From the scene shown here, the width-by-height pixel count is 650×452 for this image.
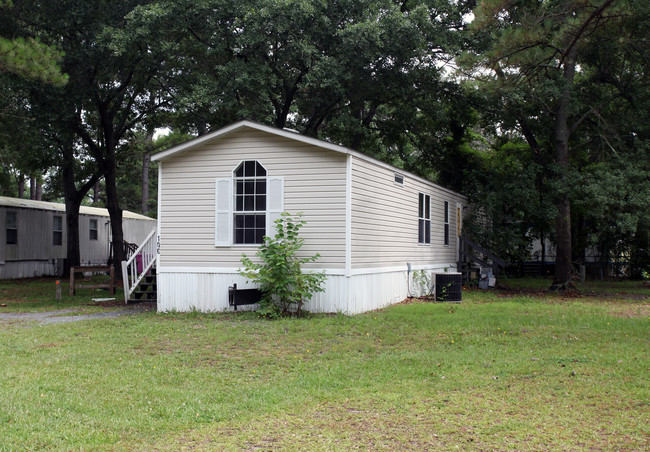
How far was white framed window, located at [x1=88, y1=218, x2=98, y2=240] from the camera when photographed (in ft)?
92.6

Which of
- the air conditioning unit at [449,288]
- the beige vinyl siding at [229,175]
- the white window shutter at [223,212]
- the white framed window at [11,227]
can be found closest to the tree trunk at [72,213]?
the white framed window at [11,227]

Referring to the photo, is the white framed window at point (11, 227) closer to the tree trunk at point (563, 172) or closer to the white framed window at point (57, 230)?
the white framed window at point (57, 230)

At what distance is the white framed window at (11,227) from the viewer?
919 inches

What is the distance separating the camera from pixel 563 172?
16734 mm

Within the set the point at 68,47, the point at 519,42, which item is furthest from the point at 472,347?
the point at 68,47

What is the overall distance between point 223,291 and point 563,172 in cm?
1020

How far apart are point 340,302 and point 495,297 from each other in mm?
5842

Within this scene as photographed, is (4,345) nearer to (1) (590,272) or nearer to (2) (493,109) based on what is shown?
(2) (493,109)

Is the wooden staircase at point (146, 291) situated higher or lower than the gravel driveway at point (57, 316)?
higher

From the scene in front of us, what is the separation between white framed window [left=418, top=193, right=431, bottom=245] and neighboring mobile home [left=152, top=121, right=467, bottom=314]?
3.32 m

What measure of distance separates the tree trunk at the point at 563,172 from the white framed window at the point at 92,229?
67.6 feet

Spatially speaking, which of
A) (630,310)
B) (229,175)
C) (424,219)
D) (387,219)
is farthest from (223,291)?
(630,310)

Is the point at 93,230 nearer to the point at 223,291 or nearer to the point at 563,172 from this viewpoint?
the point at 223,291

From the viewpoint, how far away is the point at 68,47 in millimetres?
17109
